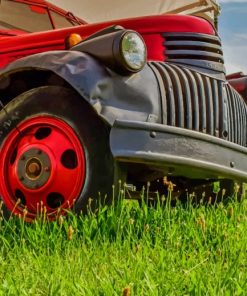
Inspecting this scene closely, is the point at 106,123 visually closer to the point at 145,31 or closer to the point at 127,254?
the point at 127,254

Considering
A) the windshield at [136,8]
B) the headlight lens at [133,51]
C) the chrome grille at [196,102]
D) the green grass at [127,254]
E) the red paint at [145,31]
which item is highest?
the windshield at [136,8]

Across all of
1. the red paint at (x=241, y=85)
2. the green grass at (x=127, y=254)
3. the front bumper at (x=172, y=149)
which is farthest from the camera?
the red paint at (x=241, y=85)

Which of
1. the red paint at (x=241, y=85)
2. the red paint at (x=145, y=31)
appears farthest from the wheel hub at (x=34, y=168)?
the red paint at (x=241, y=85)

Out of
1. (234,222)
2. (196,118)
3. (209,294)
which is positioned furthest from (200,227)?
(209,294)

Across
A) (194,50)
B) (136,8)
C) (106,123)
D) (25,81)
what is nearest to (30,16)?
(25,81)

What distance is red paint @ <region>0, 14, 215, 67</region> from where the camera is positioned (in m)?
3.97

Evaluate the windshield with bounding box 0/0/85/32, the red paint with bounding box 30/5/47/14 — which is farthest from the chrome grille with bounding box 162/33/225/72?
the red paint with bounding box 30/5/47/14

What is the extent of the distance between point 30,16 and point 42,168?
2.26 m

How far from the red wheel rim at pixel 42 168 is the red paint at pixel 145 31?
879 millimetres

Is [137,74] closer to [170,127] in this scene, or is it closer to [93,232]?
[170,127]

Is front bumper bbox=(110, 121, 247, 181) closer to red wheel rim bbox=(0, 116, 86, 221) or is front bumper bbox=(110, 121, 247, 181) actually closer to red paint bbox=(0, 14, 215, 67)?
red wheel rim bbox=(0, 116, 86, 221)

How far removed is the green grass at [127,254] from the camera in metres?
2.23

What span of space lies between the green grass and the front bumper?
264mm

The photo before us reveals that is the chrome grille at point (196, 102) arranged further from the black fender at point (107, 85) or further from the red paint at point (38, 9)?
the red paint at point (38, 9)
